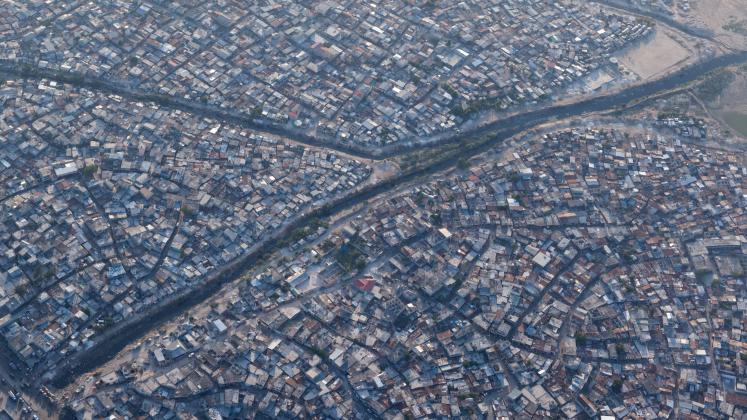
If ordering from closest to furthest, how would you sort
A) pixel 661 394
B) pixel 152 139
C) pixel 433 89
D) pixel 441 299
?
pixel 661 394 → pixel 441 299 → pixel 152 139 → pixel 433 89

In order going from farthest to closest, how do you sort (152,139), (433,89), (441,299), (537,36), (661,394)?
(537,36), (433,89), (152,139), (441,299), (661,394)

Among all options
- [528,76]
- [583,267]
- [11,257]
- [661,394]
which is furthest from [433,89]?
[11,257]

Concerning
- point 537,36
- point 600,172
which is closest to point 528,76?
point 537,36

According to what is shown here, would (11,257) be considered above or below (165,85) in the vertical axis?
below

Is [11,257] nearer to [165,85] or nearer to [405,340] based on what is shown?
[165,85]

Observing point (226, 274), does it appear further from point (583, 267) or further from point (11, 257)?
point (583, 267)

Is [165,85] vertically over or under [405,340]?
over

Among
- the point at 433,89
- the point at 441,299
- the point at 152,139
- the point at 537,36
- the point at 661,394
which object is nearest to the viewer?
the point at 661,394

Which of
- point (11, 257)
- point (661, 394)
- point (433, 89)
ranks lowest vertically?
point (661, 394)

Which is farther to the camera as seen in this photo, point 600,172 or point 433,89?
point 433,89
